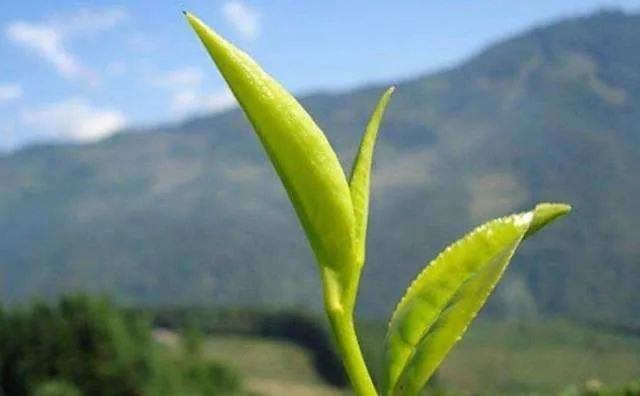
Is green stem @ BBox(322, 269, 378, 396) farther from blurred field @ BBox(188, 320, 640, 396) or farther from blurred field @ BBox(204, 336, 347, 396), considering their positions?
blurred field @ BBox(204, 336, 347, 396)

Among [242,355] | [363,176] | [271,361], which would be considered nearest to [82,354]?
[363,176]

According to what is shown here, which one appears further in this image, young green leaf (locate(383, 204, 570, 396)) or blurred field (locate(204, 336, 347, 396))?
blurred field (locate(204, 336, 347, 396))

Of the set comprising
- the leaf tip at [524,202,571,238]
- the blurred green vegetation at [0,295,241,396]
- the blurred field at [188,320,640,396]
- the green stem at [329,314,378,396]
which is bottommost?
the blurred field at [188,320,640,396]

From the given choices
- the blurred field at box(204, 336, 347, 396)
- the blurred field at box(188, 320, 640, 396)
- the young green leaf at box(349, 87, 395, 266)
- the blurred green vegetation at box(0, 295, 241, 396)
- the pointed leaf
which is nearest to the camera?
the pointed leaf

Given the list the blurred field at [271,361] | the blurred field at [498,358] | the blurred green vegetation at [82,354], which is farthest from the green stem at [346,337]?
the blurred field at [271,361]

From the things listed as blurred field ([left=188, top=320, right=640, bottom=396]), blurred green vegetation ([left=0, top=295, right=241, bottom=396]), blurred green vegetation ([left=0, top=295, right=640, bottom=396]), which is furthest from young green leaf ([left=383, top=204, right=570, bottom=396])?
blurred field ([left=188, top=320, right=640, bottom=396])

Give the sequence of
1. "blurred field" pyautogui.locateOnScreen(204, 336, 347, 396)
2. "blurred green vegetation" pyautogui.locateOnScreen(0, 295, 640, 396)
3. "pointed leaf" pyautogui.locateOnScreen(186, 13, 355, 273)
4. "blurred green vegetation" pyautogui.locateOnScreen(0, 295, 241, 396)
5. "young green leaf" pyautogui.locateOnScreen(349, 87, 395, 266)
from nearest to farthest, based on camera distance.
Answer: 1. "pointed leaf" pyautogui.locateOnScreen(186, 13, 355, 273)
2. "young green leaf" pyautogui.locateOnScreen(349, 87, 395, 266)
3. "blurred green vegetation" pyautogui.locateOnScreen(0, 295, 241, 396)
4. "blurred green vegetation" pyautogui.locateOnScreen(0, 295, 640, 396)
5. "blurred field" pyautogui.locateOnScreen(204, 336, 347, 396)

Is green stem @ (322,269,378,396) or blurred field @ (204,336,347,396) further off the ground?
green stem @ (322,269,378,396)
